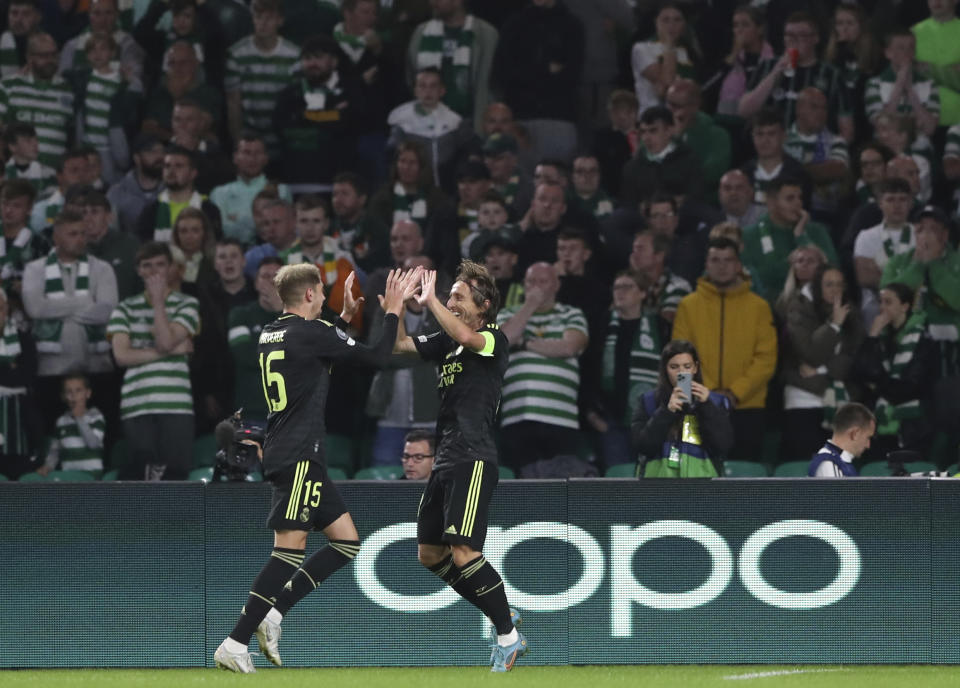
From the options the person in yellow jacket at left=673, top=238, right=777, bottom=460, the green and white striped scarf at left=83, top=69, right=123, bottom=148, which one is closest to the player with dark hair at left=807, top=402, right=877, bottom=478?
the person in yellow jacket at left=673, top=238, right=777, bottom=460

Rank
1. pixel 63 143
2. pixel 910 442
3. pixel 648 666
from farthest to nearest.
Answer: pixel 63 143
pixel 910 442
pixel 648 666

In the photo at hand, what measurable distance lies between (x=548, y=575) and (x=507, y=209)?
4200mm

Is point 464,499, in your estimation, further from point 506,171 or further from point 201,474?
point 506,171

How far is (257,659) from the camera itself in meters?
9.30

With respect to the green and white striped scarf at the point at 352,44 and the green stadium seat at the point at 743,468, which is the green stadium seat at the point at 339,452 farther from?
the green and white striped scarf at the point at 352,44

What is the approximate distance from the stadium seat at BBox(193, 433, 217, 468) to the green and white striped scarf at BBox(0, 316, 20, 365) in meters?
1.37

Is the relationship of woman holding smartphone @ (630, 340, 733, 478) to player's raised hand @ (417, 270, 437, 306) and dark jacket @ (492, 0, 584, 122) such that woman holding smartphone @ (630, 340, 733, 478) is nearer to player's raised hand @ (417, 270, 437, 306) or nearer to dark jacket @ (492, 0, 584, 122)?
player's raised hand @ (417, 270, 437, 306)

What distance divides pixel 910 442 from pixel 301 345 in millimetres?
4972

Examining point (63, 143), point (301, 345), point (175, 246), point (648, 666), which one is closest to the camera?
point (301, 345)

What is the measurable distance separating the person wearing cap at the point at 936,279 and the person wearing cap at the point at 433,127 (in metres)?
3.66

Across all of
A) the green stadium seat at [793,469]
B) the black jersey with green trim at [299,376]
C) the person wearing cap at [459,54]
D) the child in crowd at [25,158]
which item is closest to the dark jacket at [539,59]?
the person wearing cap at [459,54]

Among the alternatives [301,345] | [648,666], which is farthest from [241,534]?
[648,666]

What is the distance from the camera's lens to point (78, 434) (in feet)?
38.9

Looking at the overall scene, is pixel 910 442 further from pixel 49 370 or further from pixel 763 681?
pixel 49 370
